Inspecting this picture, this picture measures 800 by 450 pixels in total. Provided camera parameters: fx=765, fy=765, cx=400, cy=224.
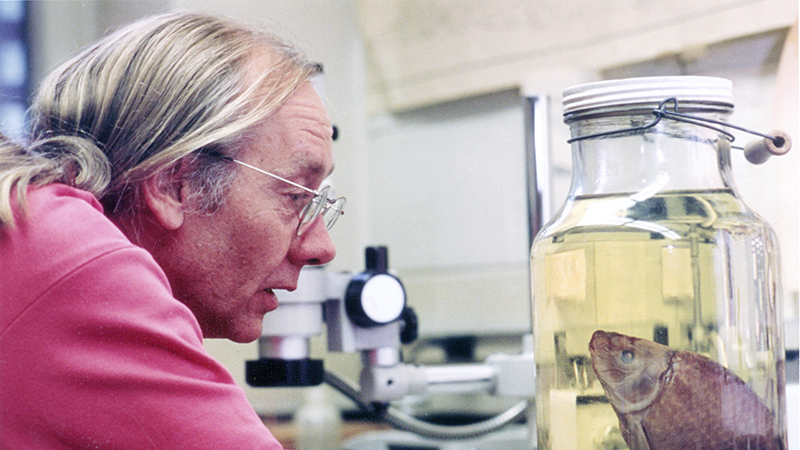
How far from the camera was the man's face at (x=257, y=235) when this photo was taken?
0.60 m

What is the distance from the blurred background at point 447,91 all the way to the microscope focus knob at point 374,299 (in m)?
0.21

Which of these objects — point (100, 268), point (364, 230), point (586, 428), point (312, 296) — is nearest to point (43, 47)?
point (364, 230)

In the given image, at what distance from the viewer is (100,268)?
1.38 ft

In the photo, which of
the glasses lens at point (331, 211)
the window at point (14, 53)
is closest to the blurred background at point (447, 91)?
the window at point (14, 53)

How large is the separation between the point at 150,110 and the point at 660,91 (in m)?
0.36

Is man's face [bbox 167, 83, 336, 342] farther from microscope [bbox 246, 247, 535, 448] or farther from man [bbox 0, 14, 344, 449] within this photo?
microscope [bbox 246, 247, 535, 448]

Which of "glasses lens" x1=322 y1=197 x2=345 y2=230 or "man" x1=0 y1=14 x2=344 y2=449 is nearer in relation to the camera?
"man" x1=0 y1=14 x2=344 y2=449

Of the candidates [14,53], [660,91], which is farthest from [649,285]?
[14,53]

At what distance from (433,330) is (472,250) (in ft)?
0.51

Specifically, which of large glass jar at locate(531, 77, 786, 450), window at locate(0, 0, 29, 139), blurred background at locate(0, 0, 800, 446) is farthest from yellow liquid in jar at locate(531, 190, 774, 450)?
window at locate(0, 0, 29, 139)

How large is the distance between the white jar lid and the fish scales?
0.16 meters

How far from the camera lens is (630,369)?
0.48 metres

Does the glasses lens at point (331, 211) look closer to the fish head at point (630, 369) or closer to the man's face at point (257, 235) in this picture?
the man's face at point (257, 235)

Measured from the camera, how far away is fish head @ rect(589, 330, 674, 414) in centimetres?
48
